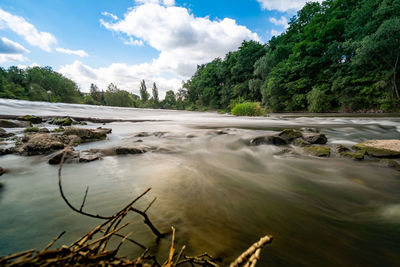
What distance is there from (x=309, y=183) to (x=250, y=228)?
1.40 meters

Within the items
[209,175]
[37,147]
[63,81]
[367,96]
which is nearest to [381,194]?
[209,175]

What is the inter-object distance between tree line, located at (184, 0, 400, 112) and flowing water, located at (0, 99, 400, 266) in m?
20.9

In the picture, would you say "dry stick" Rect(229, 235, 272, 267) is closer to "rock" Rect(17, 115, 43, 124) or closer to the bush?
"rock" Rect(17, 115, 43, 124)

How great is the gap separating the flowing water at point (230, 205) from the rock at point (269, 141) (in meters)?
1.32

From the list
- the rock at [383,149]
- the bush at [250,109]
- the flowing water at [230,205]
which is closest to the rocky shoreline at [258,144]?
the rock at [383,149]

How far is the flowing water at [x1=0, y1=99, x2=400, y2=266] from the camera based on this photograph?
46.7 inches

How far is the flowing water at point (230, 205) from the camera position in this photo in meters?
1.19

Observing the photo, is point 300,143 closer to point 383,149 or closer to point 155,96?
point 383,149

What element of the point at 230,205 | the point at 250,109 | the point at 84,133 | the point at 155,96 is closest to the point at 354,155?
the point at 230,205

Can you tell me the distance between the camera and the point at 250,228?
140 centimetres

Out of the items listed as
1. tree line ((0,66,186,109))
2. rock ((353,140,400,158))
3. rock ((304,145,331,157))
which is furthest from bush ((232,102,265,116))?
tree line ((0,66,186,109))

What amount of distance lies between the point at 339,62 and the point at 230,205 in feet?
88.1

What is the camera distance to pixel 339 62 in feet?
66.8

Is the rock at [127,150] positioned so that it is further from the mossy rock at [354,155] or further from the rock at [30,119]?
the rock at [30,119]
